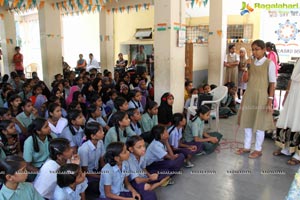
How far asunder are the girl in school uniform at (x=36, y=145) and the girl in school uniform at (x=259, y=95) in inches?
92.2

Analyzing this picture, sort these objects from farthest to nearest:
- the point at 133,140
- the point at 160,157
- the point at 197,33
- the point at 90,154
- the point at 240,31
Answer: the point at 197,33
the point at 240,31
the point at 160,157
the point at 90,154
the point at 133,140

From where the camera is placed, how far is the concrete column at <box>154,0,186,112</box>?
462 centimetres

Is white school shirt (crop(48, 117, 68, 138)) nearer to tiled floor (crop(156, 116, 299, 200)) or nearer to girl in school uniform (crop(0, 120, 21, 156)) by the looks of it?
girl in school uniform (crop(0, 120, 21, 156))

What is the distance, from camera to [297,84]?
3309mm

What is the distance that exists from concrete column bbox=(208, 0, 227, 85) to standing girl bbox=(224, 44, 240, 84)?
155 mm

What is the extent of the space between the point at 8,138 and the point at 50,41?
5.23 metres

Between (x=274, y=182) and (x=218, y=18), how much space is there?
184 inches

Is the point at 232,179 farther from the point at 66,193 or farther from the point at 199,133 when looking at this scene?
the point at 66,193

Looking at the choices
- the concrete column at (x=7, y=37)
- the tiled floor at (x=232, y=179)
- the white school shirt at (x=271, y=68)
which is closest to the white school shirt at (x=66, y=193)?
the tiled floor at (x=232, y=179)

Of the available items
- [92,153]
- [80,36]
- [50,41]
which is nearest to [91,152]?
[92,153]

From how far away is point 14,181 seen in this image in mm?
1854

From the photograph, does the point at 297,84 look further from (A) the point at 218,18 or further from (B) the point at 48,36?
(B) the point at 48,36

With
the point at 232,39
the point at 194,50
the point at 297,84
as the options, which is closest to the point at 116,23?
the point at 232,39

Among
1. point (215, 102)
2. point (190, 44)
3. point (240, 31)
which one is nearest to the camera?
point (215, 102)
